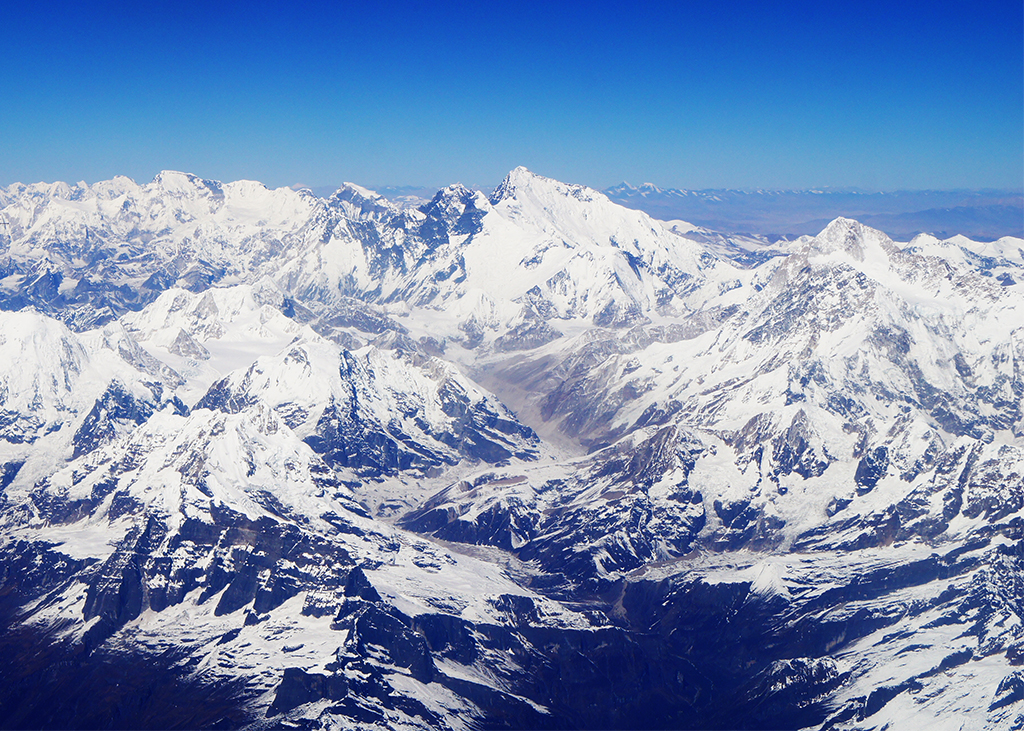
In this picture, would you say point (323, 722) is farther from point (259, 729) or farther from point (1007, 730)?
point (1007, 730)

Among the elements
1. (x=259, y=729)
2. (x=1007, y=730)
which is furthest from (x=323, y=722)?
(x=1007, y=730)
